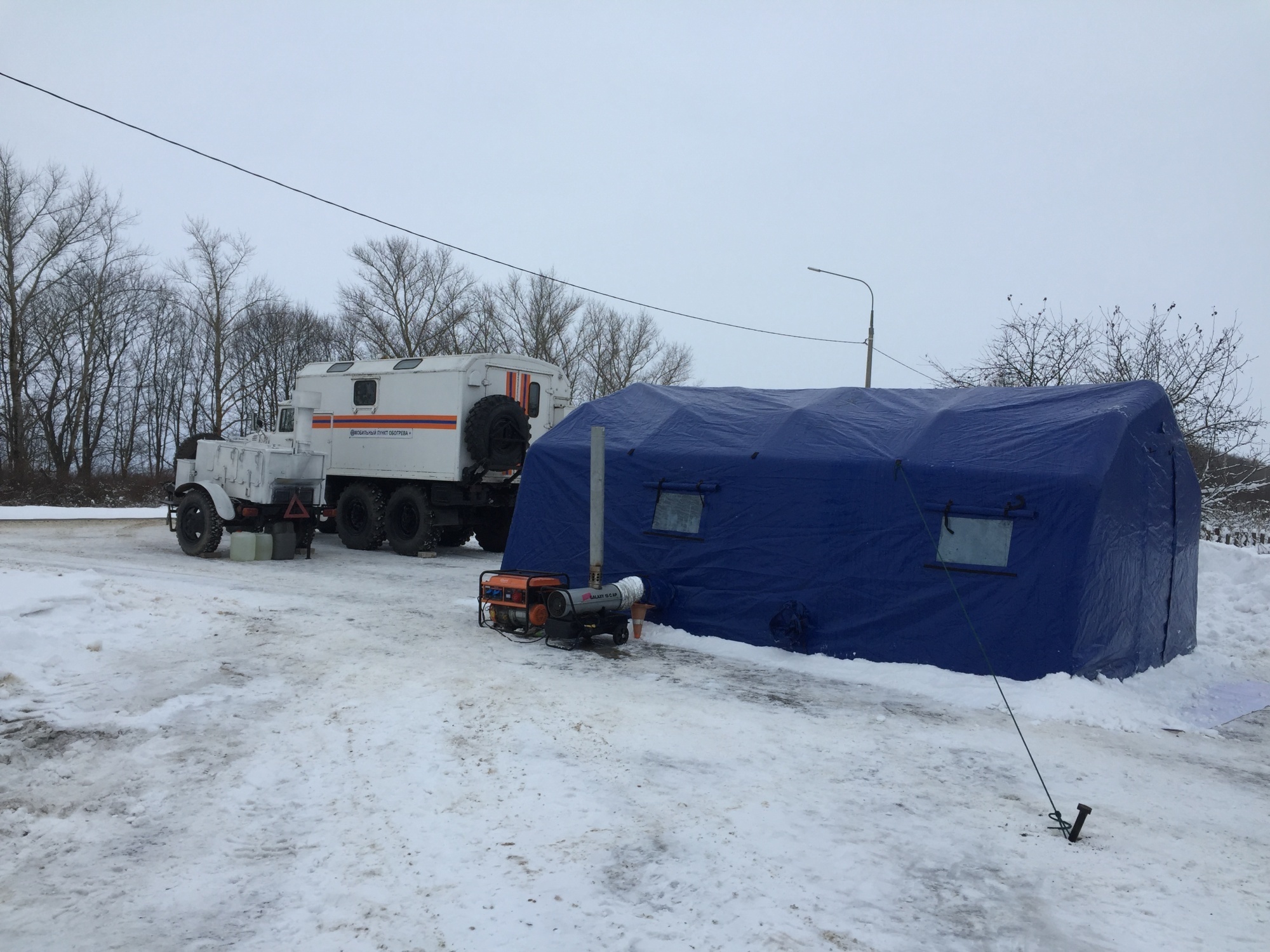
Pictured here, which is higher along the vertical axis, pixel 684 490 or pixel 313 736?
pixel 684 490

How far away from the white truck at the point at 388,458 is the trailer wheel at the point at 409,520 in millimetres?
25

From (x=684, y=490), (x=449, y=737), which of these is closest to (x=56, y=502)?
(x=684, y=490)

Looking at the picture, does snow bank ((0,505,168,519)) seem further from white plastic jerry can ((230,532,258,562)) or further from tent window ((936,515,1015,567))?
Answer: tent window ((936,515,1015,567))

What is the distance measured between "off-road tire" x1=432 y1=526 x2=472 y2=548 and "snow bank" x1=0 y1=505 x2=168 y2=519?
1013 cm

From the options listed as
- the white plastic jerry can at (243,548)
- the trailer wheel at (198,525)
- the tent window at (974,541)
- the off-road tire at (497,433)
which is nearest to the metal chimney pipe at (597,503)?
the tent window at (974,541)

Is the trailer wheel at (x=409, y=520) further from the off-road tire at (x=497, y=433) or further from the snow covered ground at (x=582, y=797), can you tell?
the snow covered ground at (x=582, y=797)

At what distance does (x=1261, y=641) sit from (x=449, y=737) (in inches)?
419

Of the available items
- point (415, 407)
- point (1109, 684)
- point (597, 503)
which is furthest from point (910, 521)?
point (415, 407)

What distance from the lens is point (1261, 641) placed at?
36.8 feet

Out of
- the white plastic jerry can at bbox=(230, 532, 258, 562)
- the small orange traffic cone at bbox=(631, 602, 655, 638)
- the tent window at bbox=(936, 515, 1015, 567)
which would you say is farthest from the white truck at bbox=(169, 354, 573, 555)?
the tent window at bbox=(936, 515, 1015, 567)

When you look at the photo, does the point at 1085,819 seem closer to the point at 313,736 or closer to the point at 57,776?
the point at 313,736

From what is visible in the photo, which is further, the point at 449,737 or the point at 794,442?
the point at 794,442

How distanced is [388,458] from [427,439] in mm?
1128

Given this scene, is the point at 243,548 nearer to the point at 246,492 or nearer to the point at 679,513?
the point at 246,492
